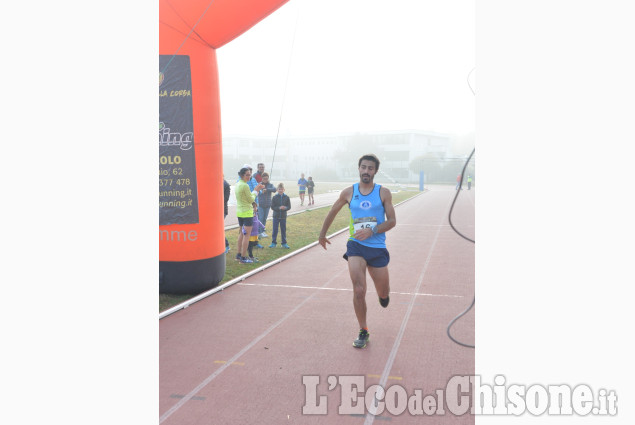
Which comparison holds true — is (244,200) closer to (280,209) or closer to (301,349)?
(280,209)

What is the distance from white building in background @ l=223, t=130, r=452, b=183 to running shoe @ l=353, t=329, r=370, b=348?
6137 centimetres

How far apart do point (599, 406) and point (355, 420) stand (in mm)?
1529

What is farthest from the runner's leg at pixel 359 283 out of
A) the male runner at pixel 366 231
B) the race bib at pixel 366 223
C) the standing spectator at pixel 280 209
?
the standing spectator at pixel 280 209

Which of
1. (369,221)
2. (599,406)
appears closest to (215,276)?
(369,221)

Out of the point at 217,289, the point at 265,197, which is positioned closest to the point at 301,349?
the point at 217,289

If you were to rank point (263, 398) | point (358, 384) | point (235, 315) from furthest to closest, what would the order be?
point (235, 315) → point (358, 384) → point (263, 398)

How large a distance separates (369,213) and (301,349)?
60.1 inches

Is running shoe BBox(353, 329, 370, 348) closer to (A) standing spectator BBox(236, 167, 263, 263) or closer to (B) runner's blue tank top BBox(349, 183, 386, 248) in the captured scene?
(B) runner's blue tank top BBox(349, 183, 386, 248)

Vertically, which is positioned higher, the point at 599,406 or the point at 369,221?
the point at 369,221

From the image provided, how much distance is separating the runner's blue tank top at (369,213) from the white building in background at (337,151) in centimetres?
6122

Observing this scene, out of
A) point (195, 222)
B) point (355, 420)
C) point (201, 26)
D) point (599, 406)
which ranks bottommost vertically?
point (355, 420)

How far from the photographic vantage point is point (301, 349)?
438 centimetres

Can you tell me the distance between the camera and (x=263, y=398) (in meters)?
3.43

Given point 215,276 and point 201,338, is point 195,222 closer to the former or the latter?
point 215,276
